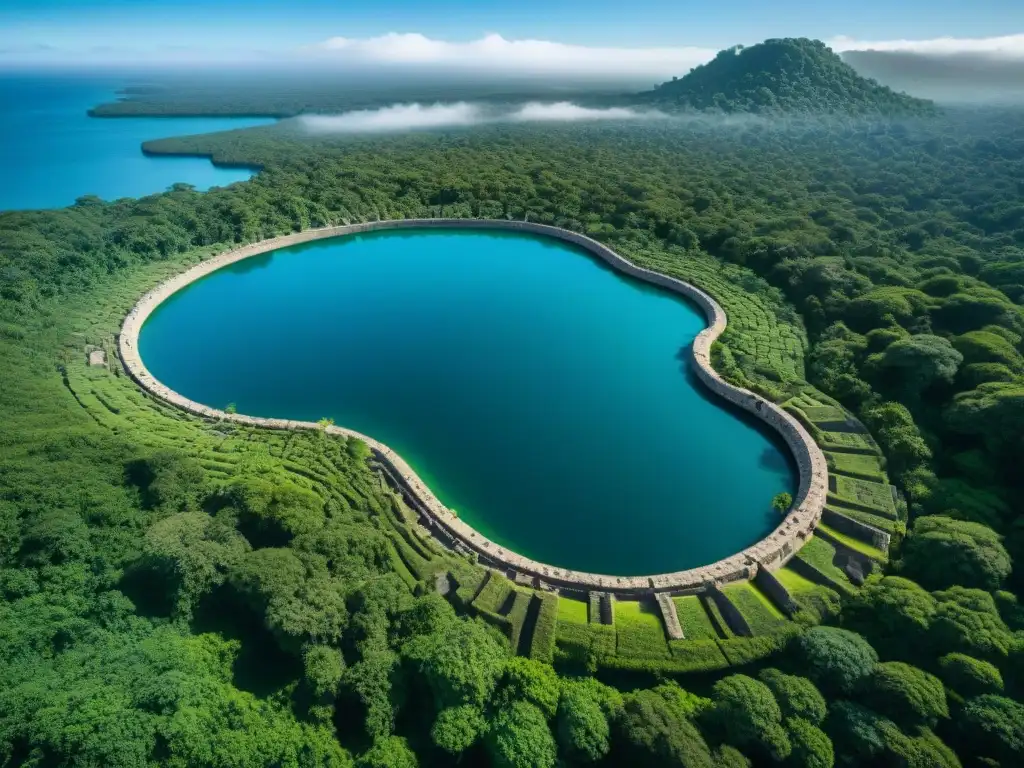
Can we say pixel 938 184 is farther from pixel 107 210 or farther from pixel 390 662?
pixel 107 210

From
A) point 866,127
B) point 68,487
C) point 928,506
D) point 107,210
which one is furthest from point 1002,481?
point 866,127

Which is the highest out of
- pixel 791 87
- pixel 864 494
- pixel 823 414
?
pixel 791 87

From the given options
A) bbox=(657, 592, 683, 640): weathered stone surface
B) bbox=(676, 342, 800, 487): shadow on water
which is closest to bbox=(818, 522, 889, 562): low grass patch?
bbox=(676, 342, 800, 487): shadow on water

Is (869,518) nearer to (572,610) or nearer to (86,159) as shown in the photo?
(572,610)

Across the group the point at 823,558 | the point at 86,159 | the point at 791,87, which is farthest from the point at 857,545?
the point at 791,87

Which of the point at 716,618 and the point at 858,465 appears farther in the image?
the point at 858,465

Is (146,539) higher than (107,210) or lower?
lower

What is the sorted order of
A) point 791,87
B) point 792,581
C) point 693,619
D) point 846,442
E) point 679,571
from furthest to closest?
point 791,87 < point 846,442 < point 679,571 < point 792,581 < point 693,619
